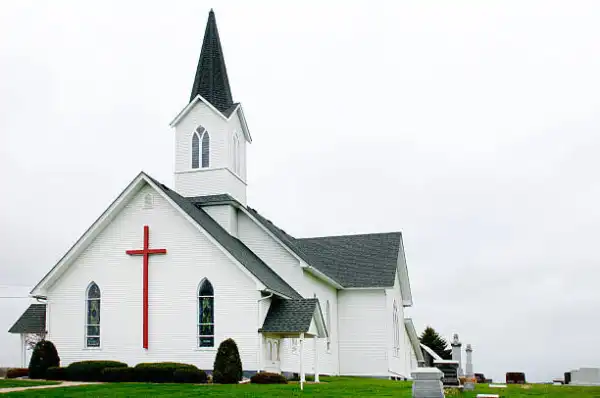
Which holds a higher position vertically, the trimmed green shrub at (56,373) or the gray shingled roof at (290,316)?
the gray shingled roof at (290,316)

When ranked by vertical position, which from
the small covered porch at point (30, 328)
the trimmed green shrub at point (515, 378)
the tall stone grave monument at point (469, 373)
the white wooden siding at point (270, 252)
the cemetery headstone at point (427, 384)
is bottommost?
the trimmed green shrub at point (515, 378)

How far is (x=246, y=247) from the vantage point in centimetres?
3794

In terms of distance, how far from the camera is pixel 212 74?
4066 centimetres

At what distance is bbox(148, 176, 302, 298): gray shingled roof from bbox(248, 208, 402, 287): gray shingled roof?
5119 millimetres

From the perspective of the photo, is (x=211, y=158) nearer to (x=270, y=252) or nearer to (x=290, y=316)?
(x=270, y=252)

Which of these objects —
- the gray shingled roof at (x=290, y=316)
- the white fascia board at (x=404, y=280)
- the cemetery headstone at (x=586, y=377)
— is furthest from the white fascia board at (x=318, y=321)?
the white fascia board at (x=404, y=280)

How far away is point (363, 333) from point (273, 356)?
11.4 metres

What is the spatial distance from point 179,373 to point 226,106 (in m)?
15.7

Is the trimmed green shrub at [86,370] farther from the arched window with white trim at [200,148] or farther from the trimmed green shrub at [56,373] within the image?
the arched window with white trim at [200,148]

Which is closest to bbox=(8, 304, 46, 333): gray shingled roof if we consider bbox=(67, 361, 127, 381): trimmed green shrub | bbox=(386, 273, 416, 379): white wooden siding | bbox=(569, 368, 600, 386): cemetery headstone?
bbox=(67, 361, 127, 381): trimmed green shrub

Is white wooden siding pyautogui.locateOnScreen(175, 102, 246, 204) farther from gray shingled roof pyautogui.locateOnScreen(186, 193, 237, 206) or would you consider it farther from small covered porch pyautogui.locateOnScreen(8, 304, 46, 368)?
small covered porch pyautogui.locateOnScreen(8, 304, 46, 368)

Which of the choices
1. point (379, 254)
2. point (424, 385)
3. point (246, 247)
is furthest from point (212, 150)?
point (424, 385)

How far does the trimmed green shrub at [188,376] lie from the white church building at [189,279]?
265 centimetres

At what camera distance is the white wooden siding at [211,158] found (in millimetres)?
37875
